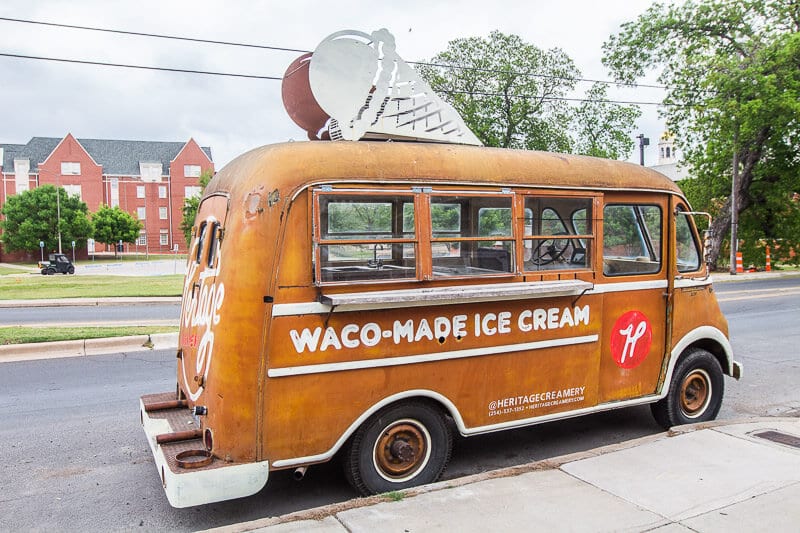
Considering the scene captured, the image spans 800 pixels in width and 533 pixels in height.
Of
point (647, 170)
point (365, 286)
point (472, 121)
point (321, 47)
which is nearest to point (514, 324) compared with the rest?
point (365, 286)

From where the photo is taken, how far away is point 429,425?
15.1 feet

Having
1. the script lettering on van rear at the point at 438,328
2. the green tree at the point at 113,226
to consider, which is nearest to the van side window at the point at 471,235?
the script lettering on van rear at the point at 438,328

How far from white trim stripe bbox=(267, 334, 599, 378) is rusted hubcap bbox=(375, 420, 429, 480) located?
478 millimetres

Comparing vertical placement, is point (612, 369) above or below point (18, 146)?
below

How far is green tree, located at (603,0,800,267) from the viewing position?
83.1ft

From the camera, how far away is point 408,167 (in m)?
4.49

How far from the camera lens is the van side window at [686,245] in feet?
19.1

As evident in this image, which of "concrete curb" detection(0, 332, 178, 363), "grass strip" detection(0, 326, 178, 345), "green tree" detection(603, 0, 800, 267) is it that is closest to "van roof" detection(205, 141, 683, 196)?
"concrete curb" detection(0, 332, 178, 363)

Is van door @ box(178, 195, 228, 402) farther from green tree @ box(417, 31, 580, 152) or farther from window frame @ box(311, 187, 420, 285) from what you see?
green tree @ box(417, 31, 580, 152)

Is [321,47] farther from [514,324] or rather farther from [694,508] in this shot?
[694,508]

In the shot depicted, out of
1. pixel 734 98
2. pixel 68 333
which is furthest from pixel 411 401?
pixel 734 98

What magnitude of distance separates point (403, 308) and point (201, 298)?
4.98 feet

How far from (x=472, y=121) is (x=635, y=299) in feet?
103

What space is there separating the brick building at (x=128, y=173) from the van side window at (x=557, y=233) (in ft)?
226
